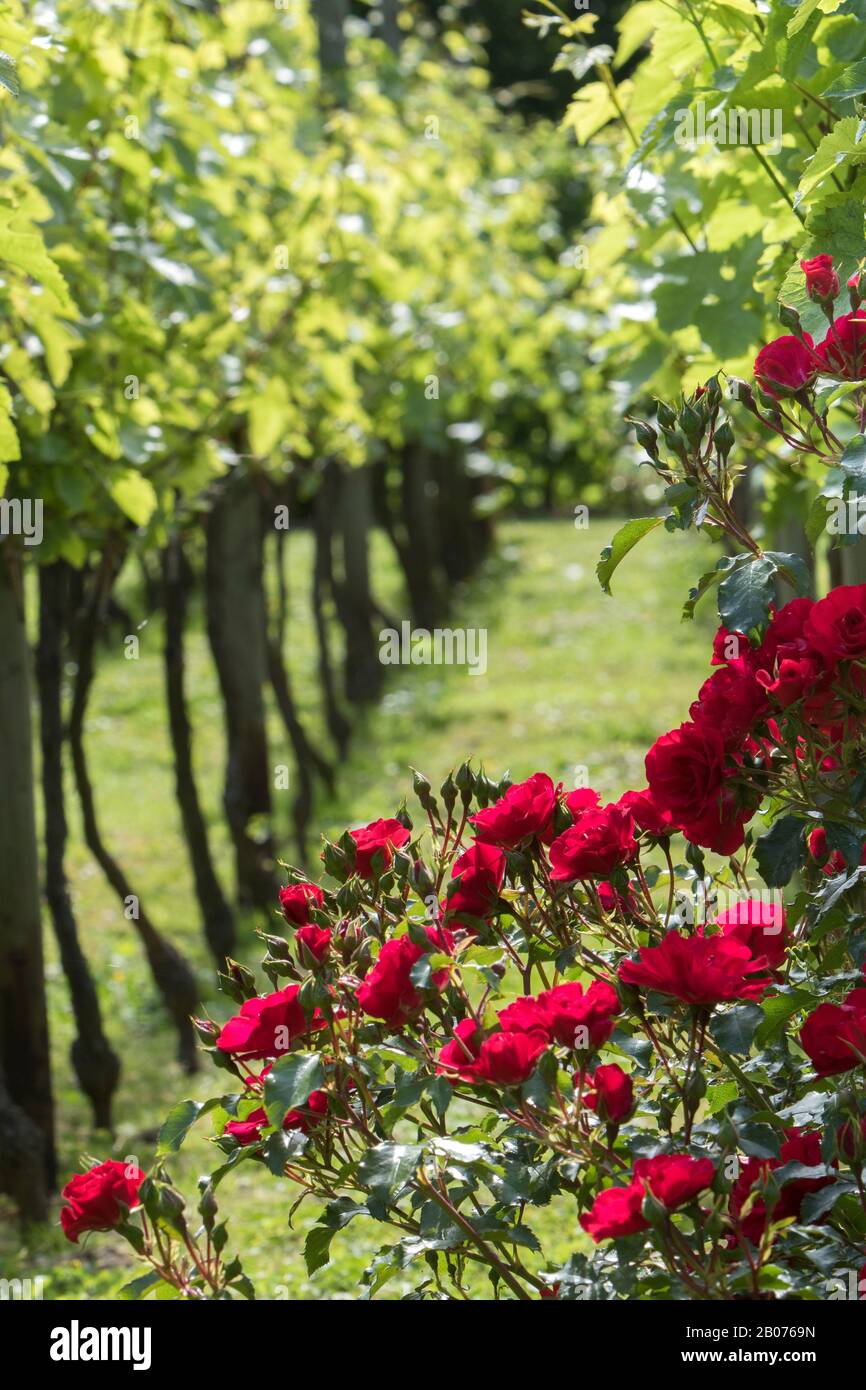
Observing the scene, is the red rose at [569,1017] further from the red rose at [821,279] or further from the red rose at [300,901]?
the red rose at [821,279]

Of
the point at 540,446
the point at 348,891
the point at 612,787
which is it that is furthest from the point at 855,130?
the point at 540,446

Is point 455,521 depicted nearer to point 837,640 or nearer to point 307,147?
point 307,147

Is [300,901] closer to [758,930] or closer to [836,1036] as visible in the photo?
[758,930]

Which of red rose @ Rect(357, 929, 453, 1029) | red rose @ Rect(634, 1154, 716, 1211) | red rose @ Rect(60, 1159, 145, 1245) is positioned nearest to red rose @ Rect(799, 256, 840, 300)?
red rose @ Rect(357, 929, 453, 1029)

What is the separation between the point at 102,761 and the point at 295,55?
4783 mm

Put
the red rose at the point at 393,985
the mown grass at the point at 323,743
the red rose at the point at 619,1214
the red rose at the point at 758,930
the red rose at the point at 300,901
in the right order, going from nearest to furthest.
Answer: the red rose at the point at 619,1214, the red rose at the point at 393,985, the red rose at the point at 758,930, the red rose at the point at 300,901, the mown grass at the point at 323,743

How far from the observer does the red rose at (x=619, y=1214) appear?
154cm

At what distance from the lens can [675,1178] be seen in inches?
60.7

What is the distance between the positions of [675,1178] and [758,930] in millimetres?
419

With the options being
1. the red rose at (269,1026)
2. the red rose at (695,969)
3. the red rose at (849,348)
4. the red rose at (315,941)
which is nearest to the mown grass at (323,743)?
the red rose at (269,1026)

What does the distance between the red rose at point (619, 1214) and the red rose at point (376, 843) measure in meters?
0.60

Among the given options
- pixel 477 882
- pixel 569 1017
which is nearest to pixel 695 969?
pixel 569 1017

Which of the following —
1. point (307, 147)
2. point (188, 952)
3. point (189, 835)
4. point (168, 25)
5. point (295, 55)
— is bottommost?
point (188, 952)

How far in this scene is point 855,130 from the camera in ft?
6.07
